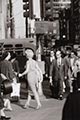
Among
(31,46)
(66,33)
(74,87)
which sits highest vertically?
(74,87)

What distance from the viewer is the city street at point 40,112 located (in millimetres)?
11709

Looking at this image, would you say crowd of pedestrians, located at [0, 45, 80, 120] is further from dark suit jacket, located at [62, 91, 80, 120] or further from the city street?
dark suit jacket, located at [62, 91, 80, 120]

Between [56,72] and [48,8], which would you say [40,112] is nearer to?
[56,72]

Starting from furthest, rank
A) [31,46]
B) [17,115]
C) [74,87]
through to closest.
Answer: [31,46], [17,115], [74,87]

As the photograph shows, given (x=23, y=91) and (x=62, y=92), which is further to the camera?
(x=23, y=91)

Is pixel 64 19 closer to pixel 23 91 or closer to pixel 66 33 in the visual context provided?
pixel 66 33

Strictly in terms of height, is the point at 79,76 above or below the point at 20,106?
above

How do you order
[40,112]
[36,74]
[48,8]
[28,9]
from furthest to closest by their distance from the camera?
[28,9], [48,8], [36,74], [40,112]

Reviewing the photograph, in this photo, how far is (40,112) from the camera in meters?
12.6

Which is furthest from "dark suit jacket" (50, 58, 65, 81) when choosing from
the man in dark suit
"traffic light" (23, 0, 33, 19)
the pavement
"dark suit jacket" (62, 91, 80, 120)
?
"dark suit jacket" (62, 91, 80, 120)

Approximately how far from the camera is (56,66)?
51.5 feet

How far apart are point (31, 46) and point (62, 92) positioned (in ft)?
58.5

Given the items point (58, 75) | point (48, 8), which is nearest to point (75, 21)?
point (48, 8)

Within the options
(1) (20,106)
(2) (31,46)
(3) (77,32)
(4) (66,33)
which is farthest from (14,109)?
(4) (66,33)
